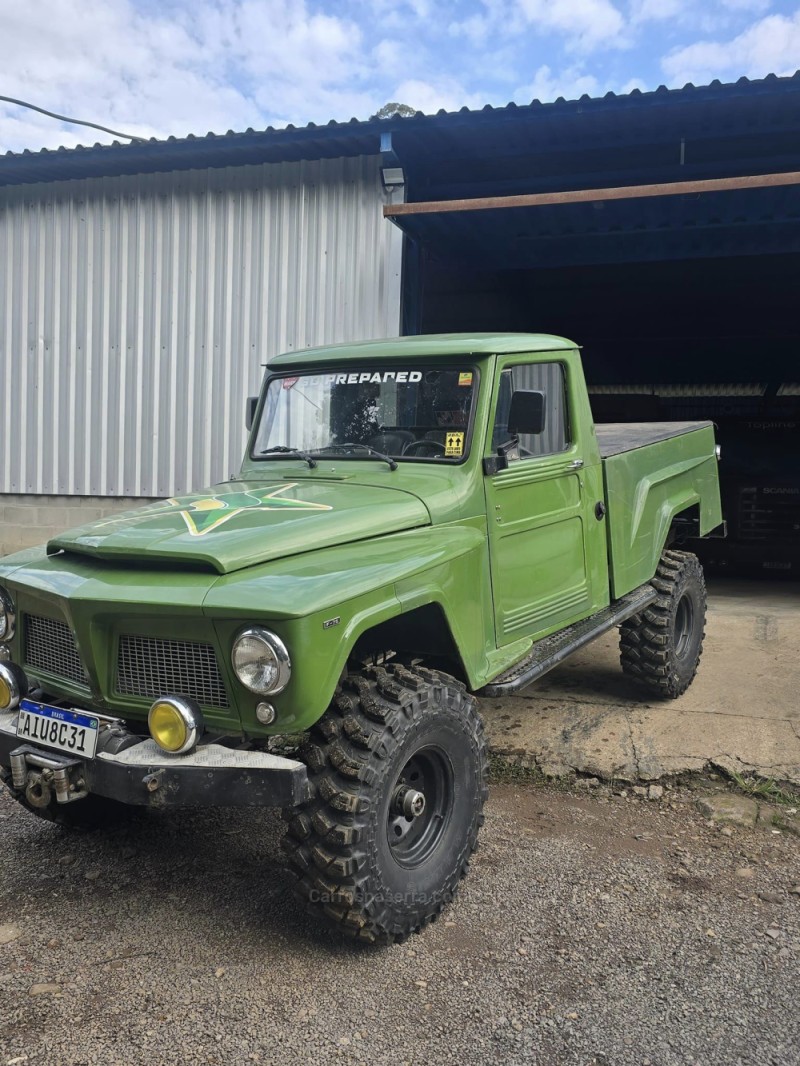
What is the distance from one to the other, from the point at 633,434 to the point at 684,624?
133 cm

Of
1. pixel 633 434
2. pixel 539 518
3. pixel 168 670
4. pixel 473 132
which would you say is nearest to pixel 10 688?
pixel 168 670

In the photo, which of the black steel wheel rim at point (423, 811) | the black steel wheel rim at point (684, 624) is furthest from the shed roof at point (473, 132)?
the black steel wheel rim at point (423, 811)

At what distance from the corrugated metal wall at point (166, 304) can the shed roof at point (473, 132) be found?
0.29 meters

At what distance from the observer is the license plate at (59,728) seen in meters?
2.88

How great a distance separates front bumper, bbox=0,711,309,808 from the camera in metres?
2.69

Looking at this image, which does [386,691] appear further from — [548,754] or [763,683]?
[763,683]

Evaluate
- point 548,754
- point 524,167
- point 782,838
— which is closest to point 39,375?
point 524,167

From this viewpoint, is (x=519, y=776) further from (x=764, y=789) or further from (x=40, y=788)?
(x=40, y=788)

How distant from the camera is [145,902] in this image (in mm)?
3314

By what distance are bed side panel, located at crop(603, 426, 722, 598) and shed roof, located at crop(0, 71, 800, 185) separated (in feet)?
10.1

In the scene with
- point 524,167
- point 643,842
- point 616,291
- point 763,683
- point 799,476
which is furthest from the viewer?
point 616,291

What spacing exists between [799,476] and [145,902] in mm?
9823

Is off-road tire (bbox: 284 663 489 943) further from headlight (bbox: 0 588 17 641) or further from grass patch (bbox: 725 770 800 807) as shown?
grass patch (bbox: 725 770 800 807)

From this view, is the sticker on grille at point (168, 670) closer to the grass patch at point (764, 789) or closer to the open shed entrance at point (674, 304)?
the grass patch at point (764, 789)
